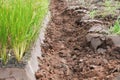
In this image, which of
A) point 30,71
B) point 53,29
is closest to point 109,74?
point 30,71

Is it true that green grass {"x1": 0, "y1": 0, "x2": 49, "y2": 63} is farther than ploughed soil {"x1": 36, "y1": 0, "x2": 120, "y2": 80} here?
No

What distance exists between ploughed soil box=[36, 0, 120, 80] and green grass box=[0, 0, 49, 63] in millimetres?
367

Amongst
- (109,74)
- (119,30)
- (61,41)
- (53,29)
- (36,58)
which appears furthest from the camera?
(53,29)

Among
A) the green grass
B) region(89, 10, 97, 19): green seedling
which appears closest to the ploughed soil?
region(89, 10, 97, 19): green seedling

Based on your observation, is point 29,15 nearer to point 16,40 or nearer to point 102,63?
point 16,40

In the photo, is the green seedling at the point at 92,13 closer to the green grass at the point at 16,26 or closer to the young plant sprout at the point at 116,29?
the young plant sprout at the point at 116,29

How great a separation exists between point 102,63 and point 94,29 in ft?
3.50

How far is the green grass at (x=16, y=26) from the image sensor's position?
3.96 meters

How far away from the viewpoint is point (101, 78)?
162 inches

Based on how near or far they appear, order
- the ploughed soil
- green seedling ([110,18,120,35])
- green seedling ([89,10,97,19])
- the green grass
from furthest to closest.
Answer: green seedling ([89,10,97,19]) < green seedling ([110,18,120,35]) < the ploughed soil < the green grass

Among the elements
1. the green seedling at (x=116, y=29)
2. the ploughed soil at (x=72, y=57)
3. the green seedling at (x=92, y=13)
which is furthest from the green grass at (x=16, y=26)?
the green seedling at (x=92, y=13)

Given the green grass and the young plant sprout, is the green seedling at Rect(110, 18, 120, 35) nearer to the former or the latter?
the young plant sprout

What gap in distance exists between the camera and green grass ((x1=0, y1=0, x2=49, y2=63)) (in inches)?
156

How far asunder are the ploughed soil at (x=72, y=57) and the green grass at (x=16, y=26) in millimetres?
367
